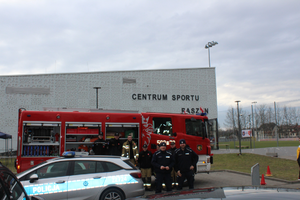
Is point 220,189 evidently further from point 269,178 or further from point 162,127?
point 269,178

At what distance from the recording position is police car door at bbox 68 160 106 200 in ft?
21.4

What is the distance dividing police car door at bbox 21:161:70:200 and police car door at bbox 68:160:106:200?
0.18 metres

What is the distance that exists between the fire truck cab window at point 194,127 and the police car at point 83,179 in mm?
4191

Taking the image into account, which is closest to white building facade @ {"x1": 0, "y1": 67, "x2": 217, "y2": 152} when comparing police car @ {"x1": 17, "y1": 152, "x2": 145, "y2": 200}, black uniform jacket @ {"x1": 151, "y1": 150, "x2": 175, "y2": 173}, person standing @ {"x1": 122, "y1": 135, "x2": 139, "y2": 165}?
person standing @ {"x1": 122, "y1": 135, "x2": 139, "y2": 165}

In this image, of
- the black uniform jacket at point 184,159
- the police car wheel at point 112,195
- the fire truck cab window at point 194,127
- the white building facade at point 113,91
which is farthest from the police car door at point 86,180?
the white building facade at point 113,91

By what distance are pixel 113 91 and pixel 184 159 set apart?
28358 mm

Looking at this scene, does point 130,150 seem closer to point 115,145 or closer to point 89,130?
point 115,145

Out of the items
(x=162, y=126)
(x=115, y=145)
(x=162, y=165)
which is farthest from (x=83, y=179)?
(x=162, y=126)

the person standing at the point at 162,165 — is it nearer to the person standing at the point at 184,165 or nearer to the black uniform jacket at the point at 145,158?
the person standing at the point at 184,165

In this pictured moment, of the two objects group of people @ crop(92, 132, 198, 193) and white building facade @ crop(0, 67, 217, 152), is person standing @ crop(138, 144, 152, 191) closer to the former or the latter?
group of people @ crop(92, 132, 198, 193)

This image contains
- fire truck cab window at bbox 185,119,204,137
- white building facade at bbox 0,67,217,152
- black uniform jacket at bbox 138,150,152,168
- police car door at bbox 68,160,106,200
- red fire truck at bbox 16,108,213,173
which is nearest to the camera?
police car door at bbox 68,160,106,200

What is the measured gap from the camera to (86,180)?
6.66 metres

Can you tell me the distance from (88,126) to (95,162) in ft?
10.4

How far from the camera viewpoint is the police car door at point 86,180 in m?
6.51
